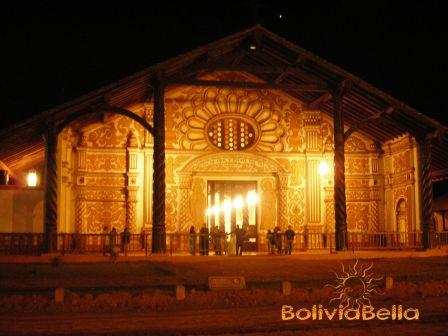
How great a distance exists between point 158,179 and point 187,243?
406 cm

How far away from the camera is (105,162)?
23.7 metres

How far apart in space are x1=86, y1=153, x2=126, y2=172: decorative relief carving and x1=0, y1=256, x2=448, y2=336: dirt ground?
21.0 ft

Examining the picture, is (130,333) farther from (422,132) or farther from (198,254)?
(422,132)

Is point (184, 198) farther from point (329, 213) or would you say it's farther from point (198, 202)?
point (329, 213)

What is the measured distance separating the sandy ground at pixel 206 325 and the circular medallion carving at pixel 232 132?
12.7m

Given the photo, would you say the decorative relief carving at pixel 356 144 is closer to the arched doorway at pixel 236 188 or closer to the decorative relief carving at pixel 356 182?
the decorative relief carving at pixel 356 182

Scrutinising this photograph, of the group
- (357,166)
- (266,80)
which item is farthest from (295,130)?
(357,166)

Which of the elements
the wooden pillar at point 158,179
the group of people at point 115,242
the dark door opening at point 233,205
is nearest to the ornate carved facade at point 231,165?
the dark door opening at point 233,205

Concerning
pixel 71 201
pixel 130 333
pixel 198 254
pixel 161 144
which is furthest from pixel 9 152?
pixel 130 333

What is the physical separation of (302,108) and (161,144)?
7.58 meters

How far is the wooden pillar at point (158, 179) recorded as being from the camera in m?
18.8

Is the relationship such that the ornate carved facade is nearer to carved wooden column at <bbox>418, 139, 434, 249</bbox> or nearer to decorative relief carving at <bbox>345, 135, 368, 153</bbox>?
decorative relief carving at <bbox>345, 135, 368, 153</bbox>


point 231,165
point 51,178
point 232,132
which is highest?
point 232,132

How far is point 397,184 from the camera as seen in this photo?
24.6m
